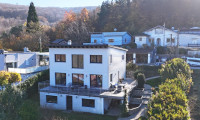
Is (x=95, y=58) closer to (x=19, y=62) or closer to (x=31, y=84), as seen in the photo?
(x=31, y=84)

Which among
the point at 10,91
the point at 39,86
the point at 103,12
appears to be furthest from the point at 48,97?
the point at 103,12

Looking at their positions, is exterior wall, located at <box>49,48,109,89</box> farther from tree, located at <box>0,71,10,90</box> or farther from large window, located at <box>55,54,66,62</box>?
tree, located at <box>0,71,10,90</box>

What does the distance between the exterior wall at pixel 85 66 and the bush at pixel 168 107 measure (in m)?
8.86

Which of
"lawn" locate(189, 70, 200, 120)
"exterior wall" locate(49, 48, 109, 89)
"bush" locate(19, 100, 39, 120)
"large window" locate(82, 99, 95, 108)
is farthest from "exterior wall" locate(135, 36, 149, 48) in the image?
"bush" locate(19, 100, 39, 120)

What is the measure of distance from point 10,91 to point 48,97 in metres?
8.79

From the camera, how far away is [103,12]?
61125mm

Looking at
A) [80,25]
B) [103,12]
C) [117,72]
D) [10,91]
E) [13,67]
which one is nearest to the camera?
[10,91]

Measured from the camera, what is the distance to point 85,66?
21078mm

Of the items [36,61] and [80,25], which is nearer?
[36,61]

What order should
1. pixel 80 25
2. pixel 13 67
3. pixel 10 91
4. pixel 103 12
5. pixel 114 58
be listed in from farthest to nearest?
pixel 103 12
pixel 80 25
pixel 13 67
pixel 114 58
pixel 10 91

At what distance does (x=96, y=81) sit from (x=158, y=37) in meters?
28.1

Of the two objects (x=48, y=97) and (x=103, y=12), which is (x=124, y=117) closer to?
→ (x=48, y=97)

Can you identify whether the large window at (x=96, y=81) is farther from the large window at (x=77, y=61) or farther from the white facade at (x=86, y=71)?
the large window at (x=77, y=61)

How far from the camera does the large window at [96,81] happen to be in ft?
67.8
